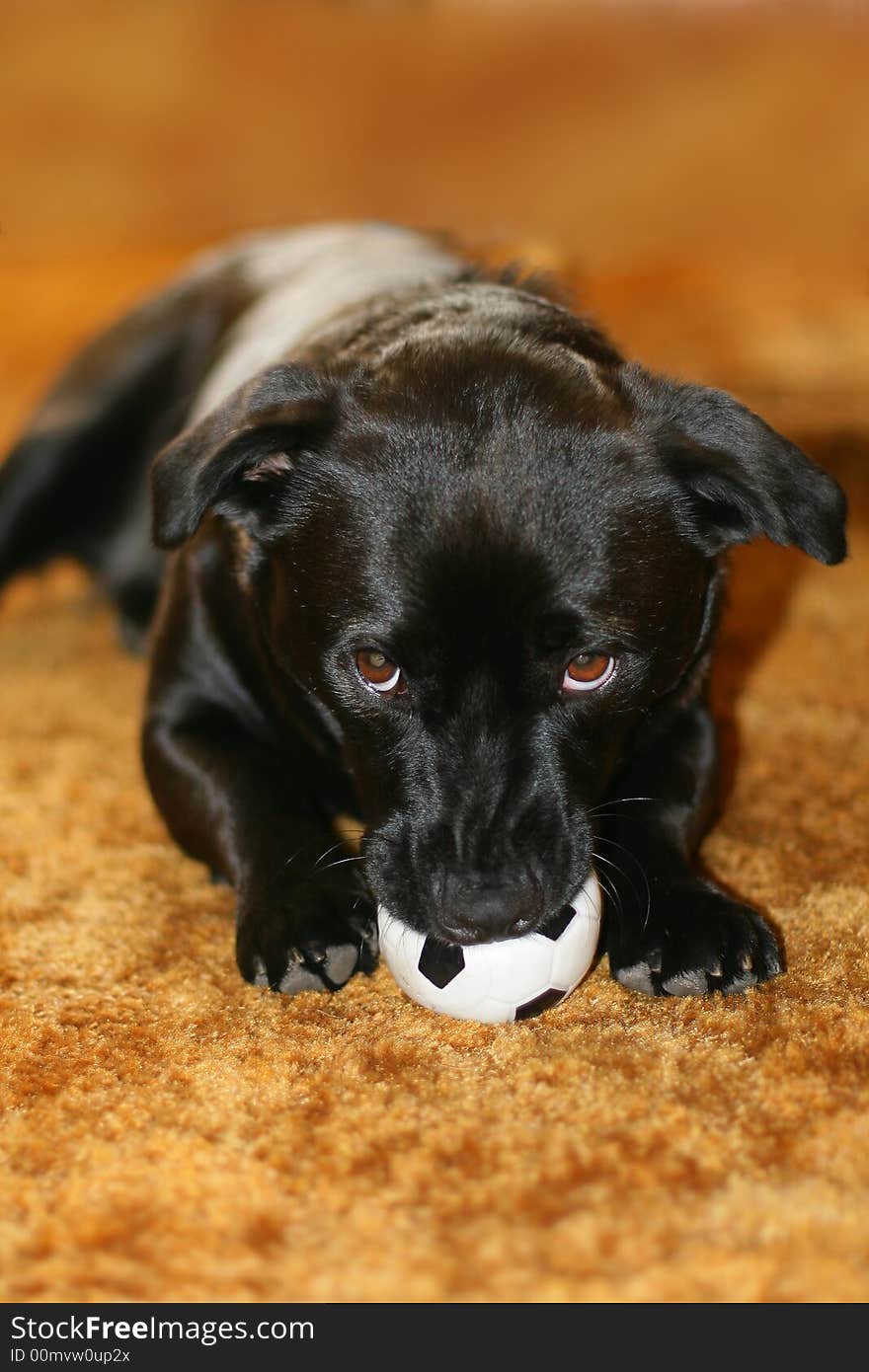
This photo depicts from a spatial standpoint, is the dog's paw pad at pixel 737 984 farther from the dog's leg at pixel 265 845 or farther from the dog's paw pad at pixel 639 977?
the dog's leg at pixel 265 845

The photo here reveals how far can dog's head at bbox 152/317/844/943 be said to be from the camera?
6.27 ft

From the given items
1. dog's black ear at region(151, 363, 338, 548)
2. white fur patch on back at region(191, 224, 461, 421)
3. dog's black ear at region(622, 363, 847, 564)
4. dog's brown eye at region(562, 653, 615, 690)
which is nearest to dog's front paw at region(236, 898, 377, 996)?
dog's brown eye at region(562, 653, 615, 690)

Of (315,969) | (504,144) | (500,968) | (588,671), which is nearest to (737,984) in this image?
(500,968)

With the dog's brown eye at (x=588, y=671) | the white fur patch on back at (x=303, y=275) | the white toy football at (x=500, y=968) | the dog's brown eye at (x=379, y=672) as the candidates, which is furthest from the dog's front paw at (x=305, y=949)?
the white fur patch on back at (x=303, y=275)

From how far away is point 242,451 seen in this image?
2102mm

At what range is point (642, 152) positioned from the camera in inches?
239

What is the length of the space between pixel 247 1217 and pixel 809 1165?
0.66 metres

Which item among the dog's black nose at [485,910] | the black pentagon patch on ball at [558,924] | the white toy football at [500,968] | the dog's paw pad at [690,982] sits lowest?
the dog's paw pad at [690,982]

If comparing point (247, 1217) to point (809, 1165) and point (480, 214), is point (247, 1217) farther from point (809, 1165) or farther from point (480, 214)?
point (480, 214)

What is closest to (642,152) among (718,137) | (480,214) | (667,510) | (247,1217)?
(718,137)

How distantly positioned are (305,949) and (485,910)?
1.13ft

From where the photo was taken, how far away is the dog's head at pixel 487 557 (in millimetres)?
1911

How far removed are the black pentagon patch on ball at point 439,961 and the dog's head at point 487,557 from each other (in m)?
0.05

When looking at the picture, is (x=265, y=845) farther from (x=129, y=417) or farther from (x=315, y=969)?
(x=129, y=417)
